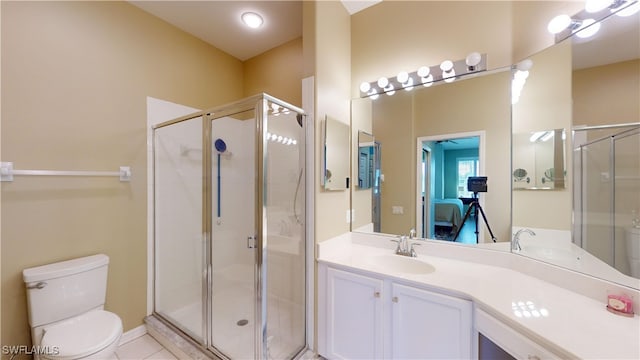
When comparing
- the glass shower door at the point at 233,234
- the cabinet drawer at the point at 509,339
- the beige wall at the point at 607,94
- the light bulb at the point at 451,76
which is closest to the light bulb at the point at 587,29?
the beige wall at the point at 607,94

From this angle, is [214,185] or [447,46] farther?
[214,185]

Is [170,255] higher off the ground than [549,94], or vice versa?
[549,94]

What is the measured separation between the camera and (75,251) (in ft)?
5.41

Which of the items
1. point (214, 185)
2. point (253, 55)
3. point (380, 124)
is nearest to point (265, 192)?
point (214, 185)

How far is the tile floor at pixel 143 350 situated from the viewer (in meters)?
1.73

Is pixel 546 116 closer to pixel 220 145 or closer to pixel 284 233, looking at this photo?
pixel 284 233

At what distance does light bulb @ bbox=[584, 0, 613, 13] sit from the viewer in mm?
1117

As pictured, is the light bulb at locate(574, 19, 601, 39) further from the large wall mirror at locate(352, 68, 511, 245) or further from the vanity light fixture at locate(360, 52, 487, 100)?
the vanity light fixture at locate(360, 52, 487, 100)

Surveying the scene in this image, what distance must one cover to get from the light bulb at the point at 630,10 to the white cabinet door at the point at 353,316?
1.80 m

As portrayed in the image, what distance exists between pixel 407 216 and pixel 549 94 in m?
1.17

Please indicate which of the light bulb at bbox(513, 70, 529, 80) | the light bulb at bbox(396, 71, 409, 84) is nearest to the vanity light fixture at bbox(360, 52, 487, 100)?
the light bulb at bbox(396, 71, 409, 84)

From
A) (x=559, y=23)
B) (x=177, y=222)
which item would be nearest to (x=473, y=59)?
(x=559, y=23)

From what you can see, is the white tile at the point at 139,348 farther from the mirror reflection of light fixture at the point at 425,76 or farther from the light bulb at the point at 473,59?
the light bulb at the point at 473,59

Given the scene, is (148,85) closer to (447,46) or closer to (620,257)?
(447,46)
